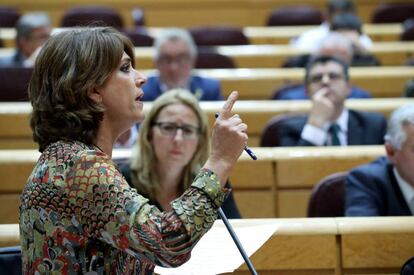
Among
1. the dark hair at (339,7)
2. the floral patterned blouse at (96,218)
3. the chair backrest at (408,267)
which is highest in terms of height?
the floral patterned blouse at (96,218)

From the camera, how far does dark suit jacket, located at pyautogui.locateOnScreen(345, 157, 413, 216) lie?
5.46 ft

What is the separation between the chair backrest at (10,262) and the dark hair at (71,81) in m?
0.26

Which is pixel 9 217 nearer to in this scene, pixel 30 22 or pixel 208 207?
pixel 208 207

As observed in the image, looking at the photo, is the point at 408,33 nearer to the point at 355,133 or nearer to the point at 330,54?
the point at 330,54

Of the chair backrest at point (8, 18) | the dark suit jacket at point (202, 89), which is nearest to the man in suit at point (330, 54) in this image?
the dark suit jacket at point (202, 89)

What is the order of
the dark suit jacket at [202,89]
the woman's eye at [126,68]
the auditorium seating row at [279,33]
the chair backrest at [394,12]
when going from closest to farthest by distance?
the woman's eye at [126,68] < the dark suit jacket at [202,89] < the auditorium seating row at [279,33] < the chair backrest at [394,12]

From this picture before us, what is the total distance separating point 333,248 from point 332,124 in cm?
117

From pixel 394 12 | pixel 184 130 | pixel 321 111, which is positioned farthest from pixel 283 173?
pixel 394 12

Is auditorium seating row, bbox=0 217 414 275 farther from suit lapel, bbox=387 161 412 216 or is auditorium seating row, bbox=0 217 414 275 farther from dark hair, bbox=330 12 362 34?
dark hair, bbox=330 12 362 34

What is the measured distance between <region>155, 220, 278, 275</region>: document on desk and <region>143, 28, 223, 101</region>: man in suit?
1.61 meters

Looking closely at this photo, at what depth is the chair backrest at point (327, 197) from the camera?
1.81 m

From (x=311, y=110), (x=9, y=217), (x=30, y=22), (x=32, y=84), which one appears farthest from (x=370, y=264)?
(x=30, y=22)

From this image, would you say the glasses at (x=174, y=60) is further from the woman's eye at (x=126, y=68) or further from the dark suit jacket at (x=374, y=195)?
the woman's eye at (x=126, y=68)

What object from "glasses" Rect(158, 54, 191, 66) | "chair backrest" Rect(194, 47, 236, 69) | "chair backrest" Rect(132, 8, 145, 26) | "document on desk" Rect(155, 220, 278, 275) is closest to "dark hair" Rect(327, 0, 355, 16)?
"chair backrest" Rect(194, 47, 236, 69)
